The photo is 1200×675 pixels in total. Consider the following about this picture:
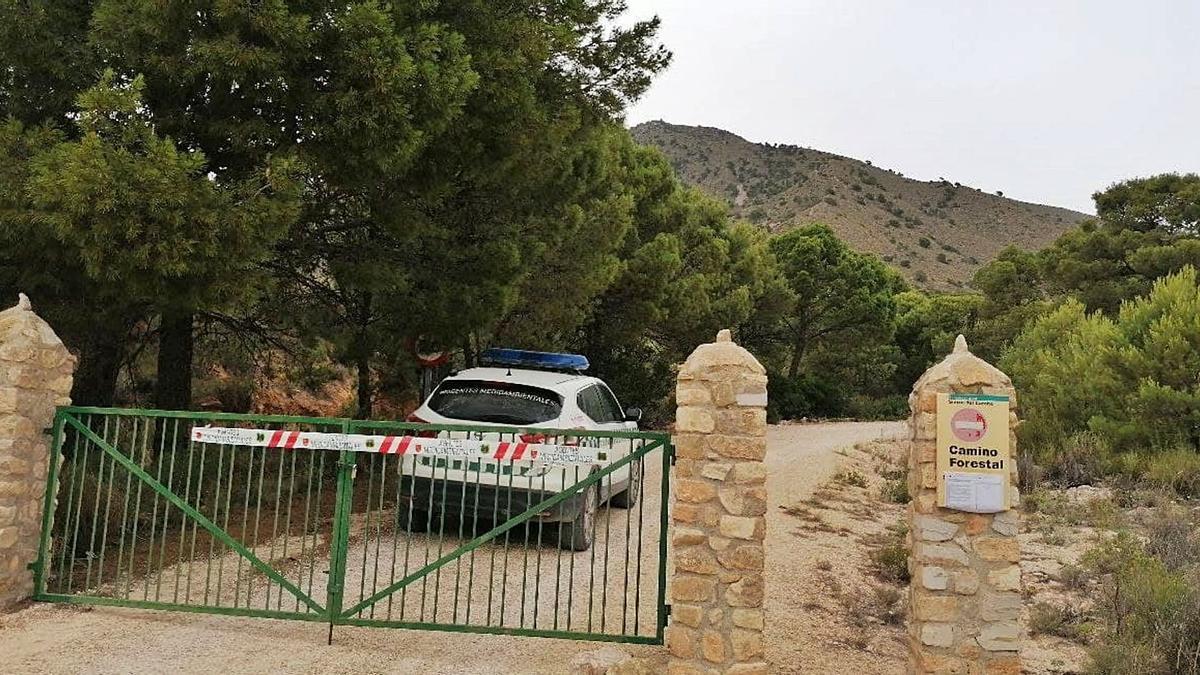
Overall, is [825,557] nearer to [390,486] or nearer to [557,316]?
[390,486]

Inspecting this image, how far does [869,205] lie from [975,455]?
73128 mm

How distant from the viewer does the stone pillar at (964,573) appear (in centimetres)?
461

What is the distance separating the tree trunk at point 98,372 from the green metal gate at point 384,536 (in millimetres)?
976

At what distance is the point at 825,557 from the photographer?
8.66 metres

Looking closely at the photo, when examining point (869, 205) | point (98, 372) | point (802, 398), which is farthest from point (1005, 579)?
point (869, 205)

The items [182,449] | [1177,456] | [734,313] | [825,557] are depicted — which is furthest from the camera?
[734,313]

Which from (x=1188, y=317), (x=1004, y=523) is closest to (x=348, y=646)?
(x=1004, y=523)

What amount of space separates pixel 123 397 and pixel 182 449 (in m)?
5.28

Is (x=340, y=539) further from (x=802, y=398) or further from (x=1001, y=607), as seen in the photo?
(x=802, y=398)

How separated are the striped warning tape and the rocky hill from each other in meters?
59.2

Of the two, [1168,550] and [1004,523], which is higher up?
[1004,523]

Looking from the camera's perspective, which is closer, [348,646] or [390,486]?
[348,646]

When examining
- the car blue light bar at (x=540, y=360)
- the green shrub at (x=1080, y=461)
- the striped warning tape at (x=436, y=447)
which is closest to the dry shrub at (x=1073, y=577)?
the striped warning tape at (x=436, y=447)

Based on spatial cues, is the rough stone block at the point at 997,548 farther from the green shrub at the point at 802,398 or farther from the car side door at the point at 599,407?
the green shrub at the point at 802,398
